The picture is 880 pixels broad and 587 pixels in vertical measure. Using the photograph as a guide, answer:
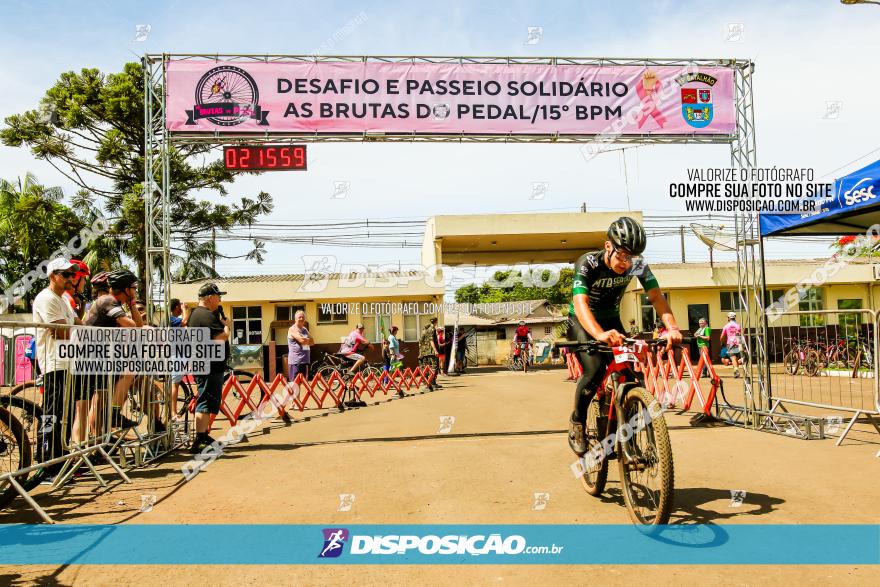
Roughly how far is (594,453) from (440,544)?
1491 millimetres

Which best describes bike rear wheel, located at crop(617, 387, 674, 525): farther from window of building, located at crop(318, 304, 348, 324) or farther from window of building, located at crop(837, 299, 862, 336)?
window of building, located at crop(318, 304, 348, 324)

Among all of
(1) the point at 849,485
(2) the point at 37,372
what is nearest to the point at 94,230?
(2) the point at 37,372

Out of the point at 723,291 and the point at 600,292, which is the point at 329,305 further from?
the point at 600,292

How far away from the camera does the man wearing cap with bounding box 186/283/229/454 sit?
7.59 m

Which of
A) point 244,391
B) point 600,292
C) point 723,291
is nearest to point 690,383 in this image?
point 600,292

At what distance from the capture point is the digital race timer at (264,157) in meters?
9.30

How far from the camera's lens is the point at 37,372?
676cm

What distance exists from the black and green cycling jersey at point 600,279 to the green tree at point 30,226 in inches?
1070

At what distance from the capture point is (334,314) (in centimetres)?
2923

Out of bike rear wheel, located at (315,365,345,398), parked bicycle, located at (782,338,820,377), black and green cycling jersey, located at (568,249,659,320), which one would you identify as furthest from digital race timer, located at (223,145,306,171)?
parked bicycle, located at (782,338,820,377)

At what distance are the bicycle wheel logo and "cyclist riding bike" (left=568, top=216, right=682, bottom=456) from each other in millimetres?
6261

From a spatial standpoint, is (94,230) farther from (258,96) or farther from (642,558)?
(642,558)

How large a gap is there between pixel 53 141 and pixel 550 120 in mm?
23623

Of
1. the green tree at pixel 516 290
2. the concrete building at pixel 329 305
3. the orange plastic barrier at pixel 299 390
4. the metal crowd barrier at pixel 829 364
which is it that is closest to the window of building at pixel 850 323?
the metal crowd barrier at pixel 829 364
